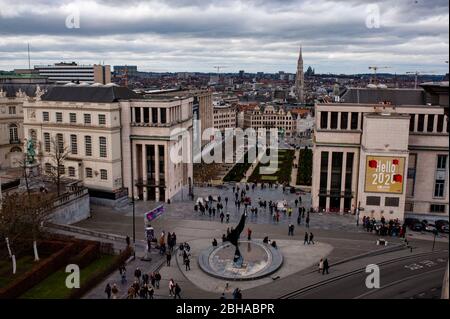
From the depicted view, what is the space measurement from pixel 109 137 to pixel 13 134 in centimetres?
2749

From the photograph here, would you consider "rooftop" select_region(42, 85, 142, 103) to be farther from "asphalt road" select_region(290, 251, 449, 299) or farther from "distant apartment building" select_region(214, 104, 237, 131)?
"distant apartment building" select_region(214, 104, 237, 131)

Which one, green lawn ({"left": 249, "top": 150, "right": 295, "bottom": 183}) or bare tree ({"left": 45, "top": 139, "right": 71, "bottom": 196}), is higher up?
bare tree ({"left": 45, "top": 139, "right": 71, "bottom": 196})

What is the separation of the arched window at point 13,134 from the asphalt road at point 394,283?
62550 mm

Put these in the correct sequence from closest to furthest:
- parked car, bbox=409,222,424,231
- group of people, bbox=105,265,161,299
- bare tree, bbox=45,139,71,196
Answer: group of people, bbox=105,265,161,299 → parked car, bbox=409,222,424,231 → bare tree, bbox=45,139,71,196

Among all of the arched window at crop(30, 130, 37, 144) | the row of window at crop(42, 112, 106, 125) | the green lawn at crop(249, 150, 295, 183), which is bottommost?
the green lawn at crop(249, 150, 295, 183)

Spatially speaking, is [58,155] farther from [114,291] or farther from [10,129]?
[114,291]

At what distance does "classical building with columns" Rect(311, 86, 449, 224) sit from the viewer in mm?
57438

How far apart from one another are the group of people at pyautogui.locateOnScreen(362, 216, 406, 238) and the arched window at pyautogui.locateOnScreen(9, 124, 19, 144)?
60.5 meters

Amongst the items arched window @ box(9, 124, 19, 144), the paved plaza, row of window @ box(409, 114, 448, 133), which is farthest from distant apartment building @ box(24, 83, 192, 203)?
row of window @ box(409, 114, 448, 133)

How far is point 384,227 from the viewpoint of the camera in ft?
177

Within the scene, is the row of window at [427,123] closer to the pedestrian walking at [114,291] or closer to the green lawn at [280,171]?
the green lawn at [280,171]

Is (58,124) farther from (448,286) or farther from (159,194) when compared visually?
(448,286)
